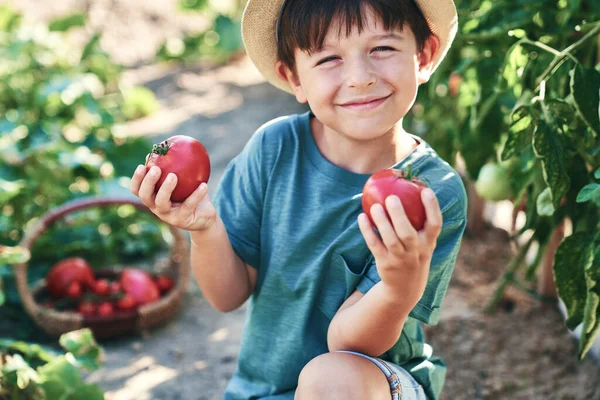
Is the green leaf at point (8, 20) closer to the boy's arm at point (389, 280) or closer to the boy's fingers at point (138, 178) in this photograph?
the boy's fingers at point (138, 178)

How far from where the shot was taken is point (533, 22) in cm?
179

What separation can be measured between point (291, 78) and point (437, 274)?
0.53 m

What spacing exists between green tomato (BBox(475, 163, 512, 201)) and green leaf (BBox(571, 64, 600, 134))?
67 cm

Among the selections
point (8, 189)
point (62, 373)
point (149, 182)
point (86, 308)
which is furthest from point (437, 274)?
point (8, 189)

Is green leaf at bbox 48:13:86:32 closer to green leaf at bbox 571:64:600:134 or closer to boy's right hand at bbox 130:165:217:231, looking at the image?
boy's right hand at bbox 130:165:217:231

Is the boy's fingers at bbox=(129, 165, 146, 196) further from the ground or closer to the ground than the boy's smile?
closer to the ground

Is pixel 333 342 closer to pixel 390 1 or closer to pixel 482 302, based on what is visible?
pixel 390 1

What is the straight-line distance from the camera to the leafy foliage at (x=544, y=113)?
1.43m

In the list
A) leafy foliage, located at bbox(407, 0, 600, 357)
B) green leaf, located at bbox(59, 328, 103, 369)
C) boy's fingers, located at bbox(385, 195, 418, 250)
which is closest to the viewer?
boy's fingers, located at bbox(385, 195, 418, 250)

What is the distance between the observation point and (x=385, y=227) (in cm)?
107

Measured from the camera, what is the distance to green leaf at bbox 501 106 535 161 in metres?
1.46

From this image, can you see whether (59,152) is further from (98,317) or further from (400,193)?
(400,193)

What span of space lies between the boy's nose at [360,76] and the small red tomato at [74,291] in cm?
159

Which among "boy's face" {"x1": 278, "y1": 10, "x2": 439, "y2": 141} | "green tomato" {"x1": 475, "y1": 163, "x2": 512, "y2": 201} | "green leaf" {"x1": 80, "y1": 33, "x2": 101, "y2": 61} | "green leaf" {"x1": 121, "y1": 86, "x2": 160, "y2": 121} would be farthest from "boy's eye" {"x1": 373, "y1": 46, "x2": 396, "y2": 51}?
"green leaf" {"x1": 121, "y1": 86, "x2": 160, "y2": 121}
